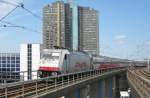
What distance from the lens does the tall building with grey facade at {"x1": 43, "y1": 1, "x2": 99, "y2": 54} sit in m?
53.1

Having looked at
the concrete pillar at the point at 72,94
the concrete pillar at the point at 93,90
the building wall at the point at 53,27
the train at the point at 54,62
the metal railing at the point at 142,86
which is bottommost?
the concrete pillar at the point at 93,90

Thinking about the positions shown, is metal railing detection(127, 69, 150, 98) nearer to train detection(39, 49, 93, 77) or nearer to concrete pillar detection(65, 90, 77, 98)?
concrete pillar detection(65, 90, 77, 98)

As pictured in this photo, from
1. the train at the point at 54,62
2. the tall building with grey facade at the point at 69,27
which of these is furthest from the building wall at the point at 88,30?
the train at the point at 54,62

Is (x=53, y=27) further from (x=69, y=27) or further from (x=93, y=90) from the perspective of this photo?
(x=69, y=27)

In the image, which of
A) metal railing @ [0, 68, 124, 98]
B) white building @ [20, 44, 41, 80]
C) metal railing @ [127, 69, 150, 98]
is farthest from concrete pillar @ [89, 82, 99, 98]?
white building @ [20, 44, 41, 80]

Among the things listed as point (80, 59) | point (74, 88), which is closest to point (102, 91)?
point (80, 59)

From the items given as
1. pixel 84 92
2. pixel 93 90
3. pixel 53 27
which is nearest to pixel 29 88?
pixel 84 92

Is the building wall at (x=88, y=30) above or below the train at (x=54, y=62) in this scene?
above

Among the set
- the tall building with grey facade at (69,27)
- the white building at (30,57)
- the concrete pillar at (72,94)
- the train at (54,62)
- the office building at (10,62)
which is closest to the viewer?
the concrete pillar at (72,94)

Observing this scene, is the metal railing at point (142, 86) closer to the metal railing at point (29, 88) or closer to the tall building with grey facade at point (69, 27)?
the metal railing at point (29, 88)

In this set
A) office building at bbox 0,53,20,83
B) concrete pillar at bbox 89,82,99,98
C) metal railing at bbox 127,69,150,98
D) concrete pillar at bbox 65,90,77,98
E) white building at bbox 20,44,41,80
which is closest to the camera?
metal railing at bbox 127,69,150,98

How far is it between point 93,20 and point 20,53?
19817 millimetres

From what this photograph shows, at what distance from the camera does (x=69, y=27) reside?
2623 inches

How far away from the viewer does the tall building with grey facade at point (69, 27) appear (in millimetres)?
53125
